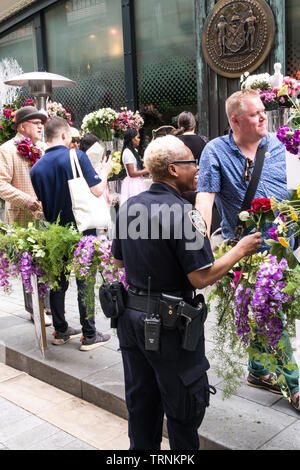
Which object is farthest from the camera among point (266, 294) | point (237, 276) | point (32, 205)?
point (32, 205)

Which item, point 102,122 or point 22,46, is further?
point 22,46

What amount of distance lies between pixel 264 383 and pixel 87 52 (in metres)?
8.13

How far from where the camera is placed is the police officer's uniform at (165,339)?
238 cm

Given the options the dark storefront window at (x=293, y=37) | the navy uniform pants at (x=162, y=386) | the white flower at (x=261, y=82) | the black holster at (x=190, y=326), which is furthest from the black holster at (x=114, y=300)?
the dark storefront window at (x=293, y=37)

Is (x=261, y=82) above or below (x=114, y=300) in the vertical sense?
above

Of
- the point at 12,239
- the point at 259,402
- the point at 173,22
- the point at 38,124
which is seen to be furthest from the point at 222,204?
the point at 173,22

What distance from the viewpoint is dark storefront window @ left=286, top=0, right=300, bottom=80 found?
6805mm

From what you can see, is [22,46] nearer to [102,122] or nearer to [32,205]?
[102,122]

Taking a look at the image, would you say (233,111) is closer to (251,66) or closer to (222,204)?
(222,204)

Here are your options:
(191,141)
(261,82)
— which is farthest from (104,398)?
(261,82)

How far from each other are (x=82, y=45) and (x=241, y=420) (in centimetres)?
862

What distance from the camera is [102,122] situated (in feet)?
25.3

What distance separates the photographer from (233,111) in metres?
3.30

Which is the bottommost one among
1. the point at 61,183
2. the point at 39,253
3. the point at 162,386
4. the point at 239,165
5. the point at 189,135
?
the point at 162,386
